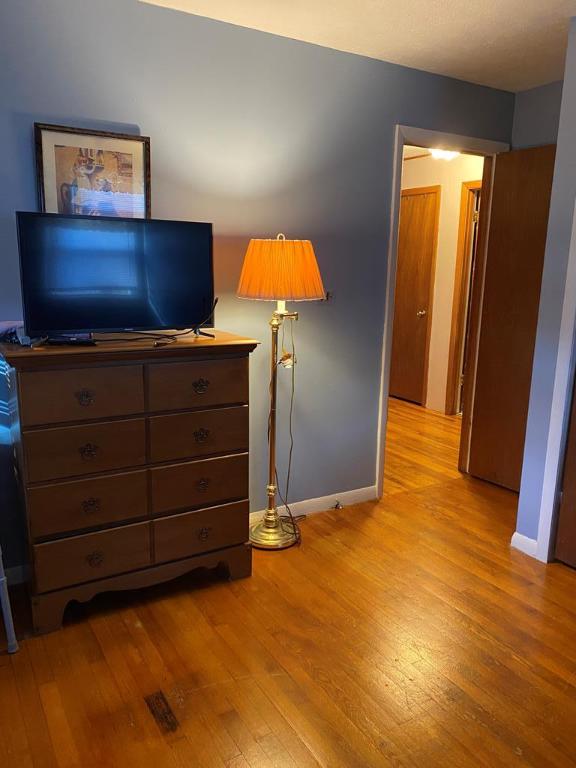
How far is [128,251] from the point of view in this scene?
229cm

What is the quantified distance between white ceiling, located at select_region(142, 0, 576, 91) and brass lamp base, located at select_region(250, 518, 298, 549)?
2.35 metres

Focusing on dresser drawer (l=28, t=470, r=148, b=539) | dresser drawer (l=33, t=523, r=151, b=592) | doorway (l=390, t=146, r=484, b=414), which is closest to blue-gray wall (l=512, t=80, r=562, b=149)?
doorway (l=390, t=146, r=484, b=414)

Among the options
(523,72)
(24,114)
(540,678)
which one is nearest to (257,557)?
(540,678)

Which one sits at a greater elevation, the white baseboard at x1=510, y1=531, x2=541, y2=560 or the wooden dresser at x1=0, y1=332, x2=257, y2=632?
the wooden dresser at x1=0, y1=332, x2=257, y2=632

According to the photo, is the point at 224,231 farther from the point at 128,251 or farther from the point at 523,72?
the point at 523,72

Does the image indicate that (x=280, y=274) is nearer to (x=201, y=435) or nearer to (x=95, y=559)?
(x=201, y=435)

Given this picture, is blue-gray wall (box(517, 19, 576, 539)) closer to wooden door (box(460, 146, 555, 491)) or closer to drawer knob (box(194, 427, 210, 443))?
wooden door (box(460, 146, 555, 491))

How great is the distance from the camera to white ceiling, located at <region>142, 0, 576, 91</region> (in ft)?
7.86

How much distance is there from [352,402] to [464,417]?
1034 mm

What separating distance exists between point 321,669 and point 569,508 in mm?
1445

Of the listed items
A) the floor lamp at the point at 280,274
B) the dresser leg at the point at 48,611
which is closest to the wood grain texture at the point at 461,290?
the floor lamp at the point at 280,274

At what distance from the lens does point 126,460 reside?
89.4 inches

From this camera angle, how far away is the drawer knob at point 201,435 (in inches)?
94.7

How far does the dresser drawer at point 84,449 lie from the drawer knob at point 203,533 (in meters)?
0.41
